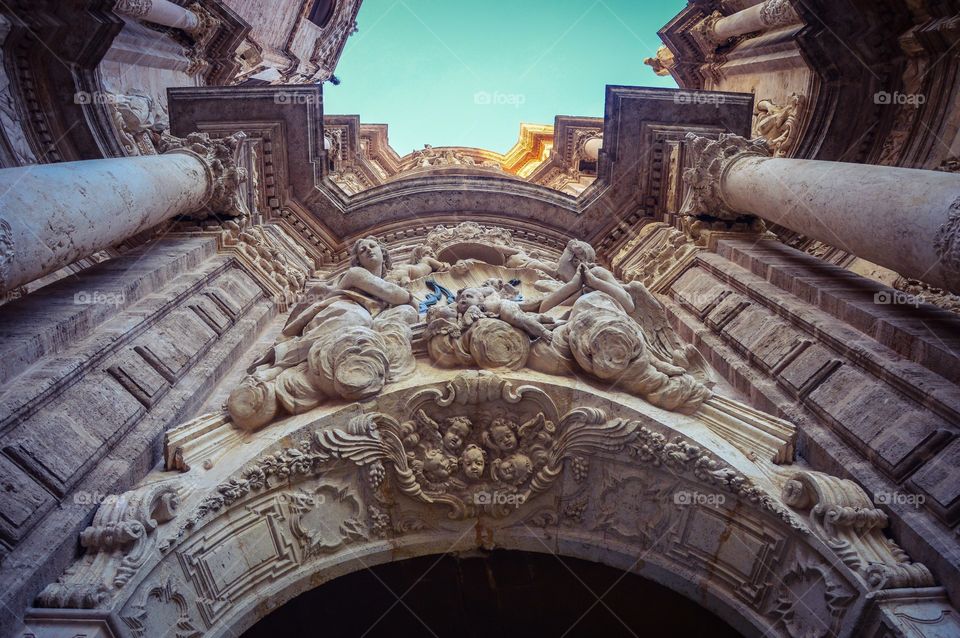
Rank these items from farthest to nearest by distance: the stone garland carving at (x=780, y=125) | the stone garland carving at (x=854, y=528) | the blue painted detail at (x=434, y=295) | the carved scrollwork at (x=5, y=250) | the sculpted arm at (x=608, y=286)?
the stone garland carving at (x=780, y=125) → the blue painted detail at (x=434, y=295) → the sculpted arm at (x=608, y=286) → the carved scrollwork at (x=5, y=250) → the stone garland carving at (x=854, y=528)

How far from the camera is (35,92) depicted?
10.5 meters

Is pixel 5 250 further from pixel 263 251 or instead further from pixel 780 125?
pixel 780 125

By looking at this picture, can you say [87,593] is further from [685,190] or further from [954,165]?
[954,165]

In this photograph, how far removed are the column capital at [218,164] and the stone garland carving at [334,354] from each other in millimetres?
2958

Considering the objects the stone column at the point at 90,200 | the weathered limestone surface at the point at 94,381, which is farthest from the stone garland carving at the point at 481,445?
the stone column at the point at 90,200

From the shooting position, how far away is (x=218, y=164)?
31.0ft

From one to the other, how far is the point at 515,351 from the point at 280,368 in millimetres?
2181

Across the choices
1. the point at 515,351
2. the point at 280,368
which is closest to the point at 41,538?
the point at 280,368

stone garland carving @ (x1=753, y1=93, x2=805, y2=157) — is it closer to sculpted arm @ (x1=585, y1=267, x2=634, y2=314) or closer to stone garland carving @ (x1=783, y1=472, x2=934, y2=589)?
sculpted arm @ (x1=585, y1=267, x2=634, y2=314)

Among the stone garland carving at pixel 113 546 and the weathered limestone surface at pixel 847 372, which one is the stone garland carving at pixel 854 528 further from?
the stone garland carving at pixel 113 546

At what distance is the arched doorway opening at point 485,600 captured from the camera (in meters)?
5.90

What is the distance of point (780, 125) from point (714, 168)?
18.2ft

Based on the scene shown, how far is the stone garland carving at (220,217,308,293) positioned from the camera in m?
9.59

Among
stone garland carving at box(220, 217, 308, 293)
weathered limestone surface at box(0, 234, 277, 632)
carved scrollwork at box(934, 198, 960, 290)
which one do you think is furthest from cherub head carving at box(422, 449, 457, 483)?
stone garland carving at box(220, 217, 308, 293)
